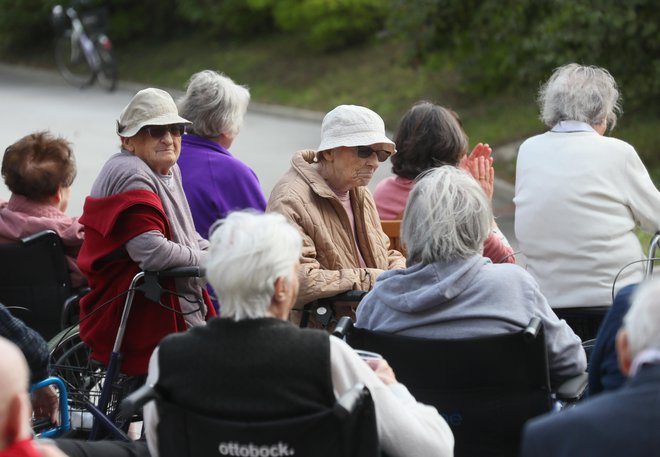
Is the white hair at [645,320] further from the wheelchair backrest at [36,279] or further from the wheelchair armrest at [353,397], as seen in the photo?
the wheelchair backrest at [36,279]

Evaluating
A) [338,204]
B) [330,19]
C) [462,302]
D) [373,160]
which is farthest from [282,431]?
[330,19]

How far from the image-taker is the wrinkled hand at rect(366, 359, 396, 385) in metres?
3.26

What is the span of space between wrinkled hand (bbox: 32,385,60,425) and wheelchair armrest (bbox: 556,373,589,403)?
1.79 meters

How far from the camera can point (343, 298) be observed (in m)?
5.00

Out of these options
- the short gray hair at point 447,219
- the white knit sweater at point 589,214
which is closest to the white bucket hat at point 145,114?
the short gray hair at point 447,219

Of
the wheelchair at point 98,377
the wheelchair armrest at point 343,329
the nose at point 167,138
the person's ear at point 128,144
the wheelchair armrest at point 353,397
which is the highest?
the nose at point 167,138

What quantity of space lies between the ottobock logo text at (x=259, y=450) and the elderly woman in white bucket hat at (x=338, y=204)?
6.67ft

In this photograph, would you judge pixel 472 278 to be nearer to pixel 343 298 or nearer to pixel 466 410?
pixel 466 410

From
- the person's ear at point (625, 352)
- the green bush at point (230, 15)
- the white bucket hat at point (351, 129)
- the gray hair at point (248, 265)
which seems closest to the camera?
the person's ear at point (625, 352)

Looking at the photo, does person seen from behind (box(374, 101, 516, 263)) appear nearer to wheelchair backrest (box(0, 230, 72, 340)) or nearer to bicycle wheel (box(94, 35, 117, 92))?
wheelchair backrest (box(0, 230, 72, 340))

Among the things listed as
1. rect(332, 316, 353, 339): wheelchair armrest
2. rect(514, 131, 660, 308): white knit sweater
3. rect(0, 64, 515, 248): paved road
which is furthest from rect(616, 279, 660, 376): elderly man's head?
rect(0, 64, 515, 248): paved road

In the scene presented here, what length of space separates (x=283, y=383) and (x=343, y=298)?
2077 mm

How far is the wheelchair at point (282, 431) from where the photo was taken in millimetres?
2902

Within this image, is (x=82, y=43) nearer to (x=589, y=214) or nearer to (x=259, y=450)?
(x=589, y=214)
